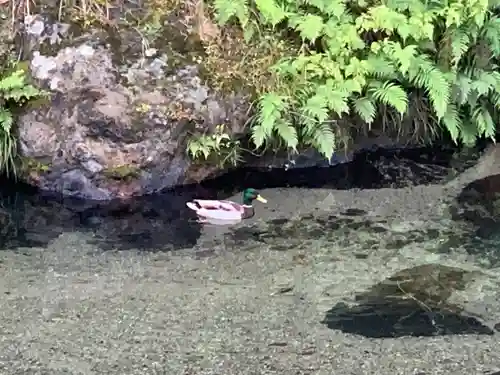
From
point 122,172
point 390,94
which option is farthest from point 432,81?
point 122,172

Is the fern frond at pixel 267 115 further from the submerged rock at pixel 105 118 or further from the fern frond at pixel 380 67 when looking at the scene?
the fern frond at pixel 380 67

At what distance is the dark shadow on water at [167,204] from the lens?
677 centimetres

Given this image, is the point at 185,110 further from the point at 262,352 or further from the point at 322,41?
the point at 262,352

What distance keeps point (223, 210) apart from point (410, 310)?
7.18ft

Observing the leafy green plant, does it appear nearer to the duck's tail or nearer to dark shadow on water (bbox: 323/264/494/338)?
the duck's tail

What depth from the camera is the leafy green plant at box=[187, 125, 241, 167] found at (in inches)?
299

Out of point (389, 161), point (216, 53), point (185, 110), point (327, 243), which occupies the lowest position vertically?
point (327, 243)

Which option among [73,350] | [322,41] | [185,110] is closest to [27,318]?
[73,350]

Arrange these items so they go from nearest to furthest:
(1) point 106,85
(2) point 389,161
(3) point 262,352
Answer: (3) point 262,352, (1) point 106,85, (2) point 389,161

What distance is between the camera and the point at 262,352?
495 centimetres

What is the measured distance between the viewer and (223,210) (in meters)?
6.96

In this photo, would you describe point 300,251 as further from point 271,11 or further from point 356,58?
point 271,11

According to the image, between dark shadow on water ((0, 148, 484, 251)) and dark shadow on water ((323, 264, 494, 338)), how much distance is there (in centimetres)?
118

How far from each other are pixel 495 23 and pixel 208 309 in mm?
4860
